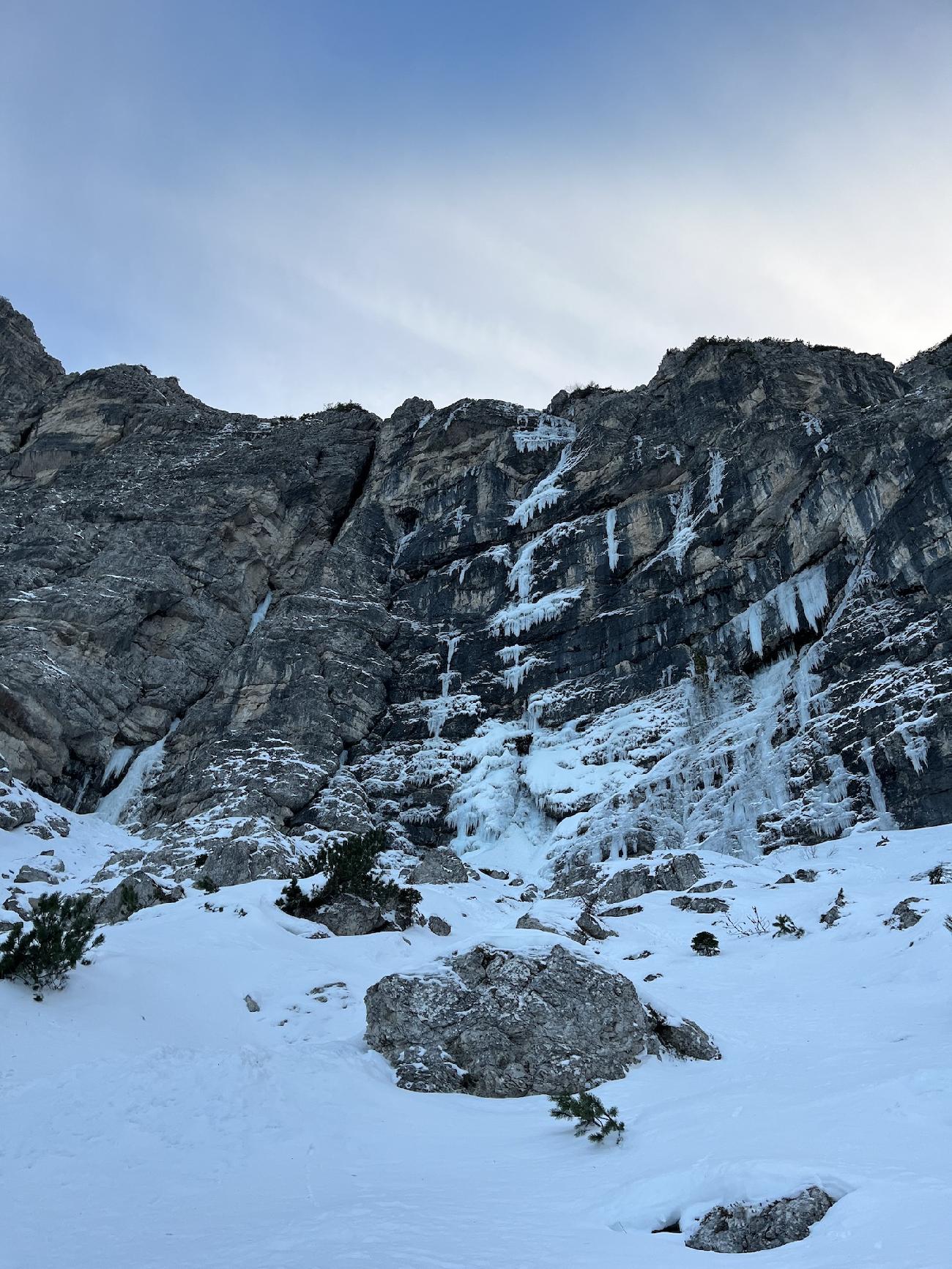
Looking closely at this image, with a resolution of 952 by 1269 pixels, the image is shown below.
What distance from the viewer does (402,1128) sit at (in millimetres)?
6852

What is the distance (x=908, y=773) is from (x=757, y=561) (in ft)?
48.2

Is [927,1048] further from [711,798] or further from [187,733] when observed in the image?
[187,733]

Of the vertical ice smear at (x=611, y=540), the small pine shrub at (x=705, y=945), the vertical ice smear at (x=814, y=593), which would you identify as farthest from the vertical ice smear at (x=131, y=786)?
the vertical ice smear at (x=814, y=593)

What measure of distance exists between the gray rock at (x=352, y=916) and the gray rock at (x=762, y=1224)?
490 inches

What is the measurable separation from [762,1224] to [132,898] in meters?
16.7

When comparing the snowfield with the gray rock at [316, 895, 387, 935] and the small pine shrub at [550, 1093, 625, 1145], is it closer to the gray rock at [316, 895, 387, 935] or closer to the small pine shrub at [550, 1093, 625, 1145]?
the small pine shrub at [550, 1093, 625, 1145]

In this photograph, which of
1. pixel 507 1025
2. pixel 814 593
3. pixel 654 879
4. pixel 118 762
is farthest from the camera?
pixel 118 762

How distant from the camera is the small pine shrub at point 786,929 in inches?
633

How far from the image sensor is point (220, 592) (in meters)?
51.1

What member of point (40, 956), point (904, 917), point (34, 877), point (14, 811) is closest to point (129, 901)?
point (40, 956)

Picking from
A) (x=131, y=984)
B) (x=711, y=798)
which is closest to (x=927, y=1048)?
(x=131, y=984)

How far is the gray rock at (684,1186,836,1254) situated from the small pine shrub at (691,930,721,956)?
1309 cm

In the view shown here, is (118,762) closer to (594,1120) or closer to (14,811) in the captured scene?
(14,811)

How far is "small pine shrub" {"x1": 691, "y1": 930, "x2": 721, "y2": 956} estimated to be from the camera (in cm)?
1598
